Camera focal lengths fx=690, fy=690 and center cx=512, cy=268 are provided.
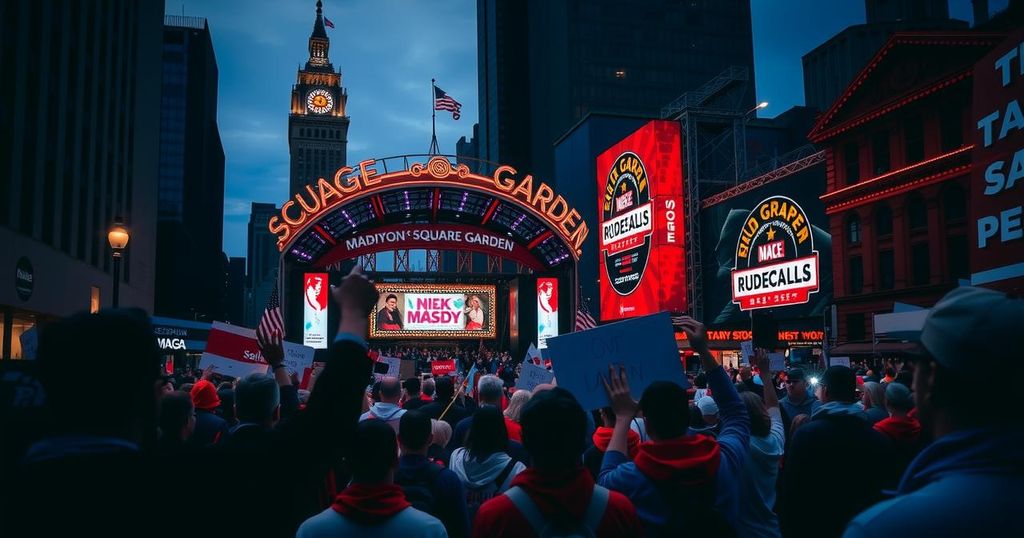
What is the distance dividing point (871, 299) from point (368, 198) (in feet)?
78.0

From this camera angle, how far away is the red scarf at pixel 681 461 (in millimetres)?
3443

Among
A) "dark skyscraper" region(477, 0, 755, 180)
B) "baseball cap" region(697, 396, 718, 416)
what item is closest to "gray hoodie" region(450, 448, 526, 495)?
"baseball cap" region(697, 396, 718, 416)

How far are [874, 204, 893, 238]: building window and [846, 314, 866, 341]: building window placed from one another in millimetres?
4079

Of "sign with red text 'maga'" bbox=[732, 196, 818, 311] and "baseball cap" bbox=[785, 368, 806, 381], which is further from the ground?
"sign with red text 'maga'" bbox=[732, 196, 818, 311]

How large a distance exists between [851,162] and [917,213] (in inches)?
182

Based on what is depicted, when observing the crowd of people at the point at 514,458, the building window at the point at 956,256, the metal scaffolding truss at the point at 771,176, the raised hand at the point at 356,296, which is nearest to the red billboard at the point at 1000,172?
the crowd of people at the point at 514,458

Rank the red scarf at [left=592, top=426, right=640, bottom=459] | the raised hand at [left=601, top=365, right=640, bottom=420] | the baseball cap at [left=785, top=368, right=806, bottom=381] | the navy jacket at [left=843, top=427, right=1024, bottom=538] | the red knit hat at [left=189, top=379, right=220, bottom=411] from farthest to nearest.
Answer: the baseball cap at [left=785, top=368, right=806, bottom=381] < the red knit hat at [left=189, top=379, right=220, bottom=411] < the red scarf at [left=592, top=426, right=640, bottom=459] < the raised hand at [left=601, top=365, right=640, bottom=420] < the navy jacket at [left=843, top=427, right=1024, bottom=538]

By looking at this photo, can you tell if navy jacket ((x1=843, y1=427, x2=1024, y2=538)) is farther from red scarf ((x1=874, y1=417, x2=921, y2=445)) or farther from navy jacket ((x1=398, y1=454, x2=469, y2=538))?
red scarf ((x1=874, y1=417, x2=921, y2=445))

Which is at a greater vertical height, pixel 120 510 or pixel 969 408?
pixel 969 408

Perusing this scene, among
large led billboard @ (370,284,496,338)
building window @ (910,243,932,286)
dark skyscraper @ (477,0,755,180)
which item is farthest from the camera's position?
dark skyscraper @ (477,0,755,180)

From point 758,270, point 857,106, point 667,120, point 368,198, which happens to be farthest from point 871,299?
point 368,198

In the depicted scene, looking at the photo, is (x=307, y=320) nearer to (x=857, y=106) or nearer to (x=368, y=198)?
(x=368, y=198)

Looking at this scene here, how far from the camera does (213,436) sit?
6496mm

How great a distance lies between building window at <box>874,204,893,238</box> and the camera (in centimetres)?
3288
